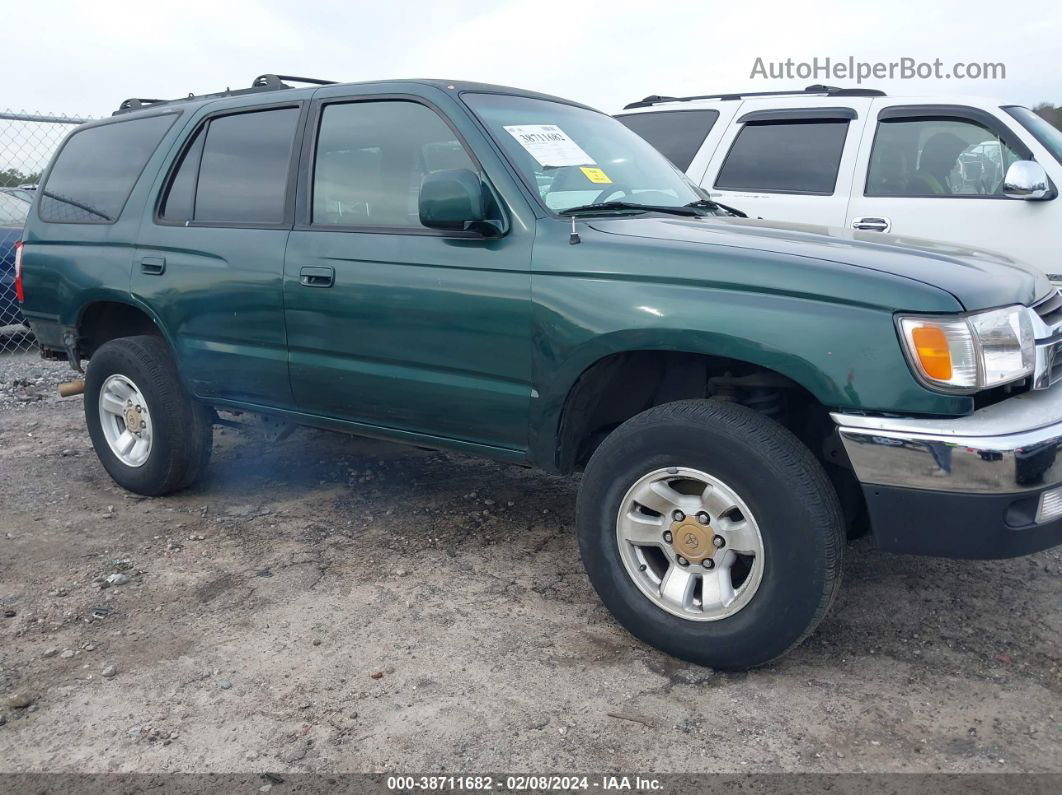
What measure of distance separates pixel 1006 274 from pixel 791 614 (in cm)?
123

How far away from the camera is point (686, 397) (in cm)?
314

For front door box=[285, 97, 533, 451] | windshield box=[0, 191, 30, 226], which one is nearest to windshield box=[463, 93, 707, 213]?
front door box=[285, 97, 533, 451]

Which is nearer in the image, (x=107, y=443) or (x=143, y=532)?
(x=143, y=532)

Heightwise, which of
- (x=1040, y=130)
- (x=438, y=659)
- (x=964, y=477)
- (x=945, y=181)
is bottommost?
(x=438, y=659)

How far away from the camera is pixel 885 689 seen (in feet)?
8.89

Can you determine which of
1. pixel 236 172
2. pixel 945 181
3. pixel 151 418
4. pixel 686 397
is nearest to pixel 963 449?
pixel 686 397

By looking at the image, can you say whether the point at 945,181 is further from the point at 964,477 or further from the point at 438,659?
the point at 438,659

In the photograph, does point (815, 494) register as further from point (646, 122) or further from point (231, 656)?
point (646, 122)

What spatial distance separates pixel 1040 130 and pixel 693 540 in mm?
4150

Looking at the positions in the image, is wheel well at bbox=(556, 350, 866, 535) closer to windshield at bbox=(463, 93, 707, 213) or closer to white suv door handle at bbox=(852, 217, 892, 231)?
windshield at bbox=(463, 93, 707, 213)

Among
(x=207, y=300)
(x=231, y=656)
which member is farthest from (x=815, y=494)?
(x=207, y=300)

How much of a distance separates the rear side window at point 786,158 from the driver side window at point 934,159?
0.84 ft

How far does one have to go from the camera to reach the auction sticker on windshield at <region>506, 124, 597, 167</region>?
3.36 meters

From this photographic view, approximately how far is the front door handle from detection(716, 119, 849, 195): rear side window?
333cm
